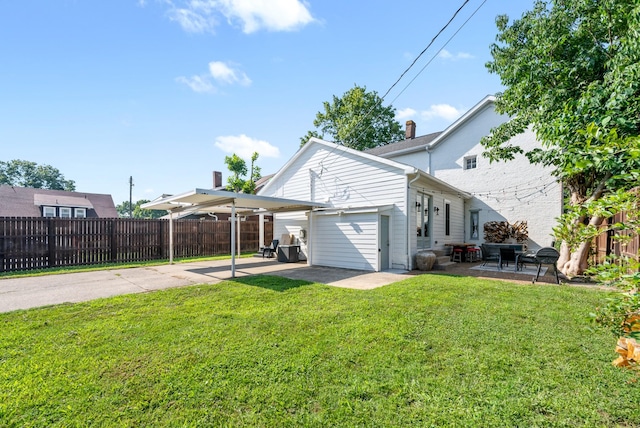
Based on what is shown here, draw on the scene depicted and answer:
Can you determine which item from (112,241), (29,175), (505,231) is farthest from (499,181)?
(29,175)

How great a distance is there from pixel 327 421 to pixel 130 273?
29.9 feet

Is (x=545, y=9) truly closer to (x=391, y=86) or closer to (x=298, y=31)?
(x=391, y=86)

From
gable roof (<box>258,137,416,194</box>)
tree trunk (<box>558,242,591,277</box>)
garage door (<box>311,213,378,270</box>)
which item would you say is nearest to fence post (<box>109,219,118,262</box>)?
gable roof (<box>258,137,416,194</box>)

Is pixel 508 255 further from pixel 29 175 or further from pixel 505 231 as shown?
pixel 29 175

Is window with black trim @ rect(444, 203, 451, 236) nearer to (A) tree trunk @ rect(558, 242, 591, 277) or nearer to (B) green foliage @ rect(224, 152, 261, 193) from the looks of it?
(A) tree trunk @ rect(558, 242, 591, 277)

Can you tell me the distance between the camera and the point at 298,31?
28.5 ft

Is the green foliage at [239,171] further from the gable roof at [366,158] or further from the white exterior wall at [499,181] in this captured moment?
the white exterior wall at [499,181]

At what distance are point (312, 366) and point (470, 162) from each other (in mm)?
15139

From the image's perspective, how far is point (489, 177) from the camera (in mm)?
14281

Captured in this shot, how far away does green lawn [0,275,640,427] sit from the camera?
2.34 metres

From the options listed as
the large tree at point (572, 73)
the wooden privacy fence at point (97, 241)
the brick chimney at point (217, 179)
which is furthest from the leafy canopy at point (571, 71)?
the brick chimney at point (217, 179)

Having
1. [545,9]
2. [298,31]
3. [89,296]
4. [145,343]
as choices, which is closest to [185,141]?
[298,31]

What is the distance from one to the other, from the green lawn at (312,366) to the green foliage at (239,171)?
17145 mm

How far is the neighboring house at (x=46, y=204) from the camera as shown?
790 inches
